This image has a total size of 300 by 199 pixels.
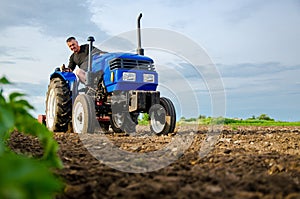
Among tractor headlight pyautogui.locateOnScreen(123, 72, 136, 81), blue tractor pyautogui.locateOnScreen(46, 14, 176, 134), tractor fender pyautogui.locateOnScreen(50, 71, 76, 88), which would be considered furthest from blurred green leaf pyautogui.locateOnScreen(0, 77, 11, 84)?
tractor fender pyautogui.locateOnScreen(50, 71, 76, 88)

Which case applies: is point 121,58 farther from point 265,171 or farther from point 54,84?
point 265,171

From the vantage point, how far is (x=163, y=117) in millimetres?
6910

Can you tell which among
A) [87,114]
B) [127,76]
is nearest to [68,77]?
[127,76]

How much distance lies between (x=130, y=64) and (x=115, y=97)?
649mm

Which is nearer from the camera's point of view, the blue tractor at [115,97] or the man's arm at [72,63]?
the blue tractor at [115,97]

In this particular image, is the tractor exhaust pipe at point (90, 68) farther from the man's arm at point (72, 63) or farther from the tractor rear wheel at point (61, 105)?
the man's arm at point (72, 63)

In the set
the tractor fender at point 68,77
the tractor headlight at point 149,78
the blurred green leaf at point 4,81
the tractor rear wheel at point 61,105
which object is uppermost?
the tractor fender at point 68,77

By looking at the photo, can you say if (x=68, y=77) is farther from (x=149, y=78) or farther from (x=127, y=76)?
(x=149, y=78)

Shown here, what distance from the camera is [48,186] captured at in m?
0.96

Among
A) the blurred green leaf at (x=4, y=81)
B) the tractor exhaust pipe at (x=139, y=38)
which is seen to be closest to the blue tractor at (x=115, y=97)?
the tractor exhaust pipe at (x=139, y=38)

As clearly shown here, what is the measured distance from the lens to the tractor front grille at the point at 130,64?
7.00m

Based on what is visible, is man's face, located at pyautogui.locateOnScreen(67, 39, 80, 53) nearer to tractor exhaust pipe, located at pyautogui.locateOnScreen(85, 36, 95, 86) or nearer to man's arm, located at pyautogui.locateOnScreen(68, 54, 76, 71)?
man's arm, located at pyautogui.locateOnScreen(68, 54, 76, 71)

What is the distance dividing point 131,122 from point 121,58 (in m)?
1.24

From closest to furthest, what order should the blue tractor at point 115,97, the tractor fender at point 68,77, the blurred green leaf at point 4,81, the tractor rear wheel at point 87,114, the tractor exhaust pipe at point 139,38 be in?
1. the blurred green leaf at point 4,81
2. the tractor rear wheel at point 87,114
3. the blue tractor at point 115,97
4. the tractor exhaust pipe at point 139,38
5. the tractor fender at point 68,77
